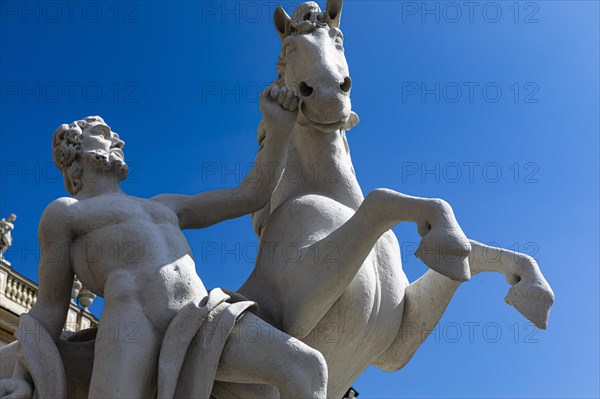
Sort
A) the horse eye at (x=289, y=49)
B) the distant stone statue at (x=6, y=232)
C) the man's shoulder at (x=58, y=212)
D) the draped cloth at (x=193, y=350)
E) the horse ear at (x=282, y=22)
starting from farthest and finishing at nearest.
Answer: the distant stone statue at (x=6, y=232) < the horse ear at (x=282, y=22) < the horse eye at (x=289, y=49) < the man's shoulder at (x=58, y=212) < the draped cloth at (x=193, y=350)

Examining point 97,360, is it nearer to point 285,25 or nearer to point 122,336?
point 122,336

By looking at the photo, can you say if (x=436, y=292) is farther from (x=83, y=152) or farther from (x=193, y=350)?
(x=83, y=152)

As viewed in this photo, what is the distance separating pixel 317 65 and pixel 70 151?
150 centimetres

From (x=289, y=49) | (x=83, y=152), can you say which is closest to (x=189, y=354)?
(x=83, y=152)

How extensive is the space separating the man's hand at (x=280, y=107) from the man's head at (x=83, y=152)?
888 mm

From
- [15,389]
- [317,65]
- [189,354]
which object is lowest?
[15,389]

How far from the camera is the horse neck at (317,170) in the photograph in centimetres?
573

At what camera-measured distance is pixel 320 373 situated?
4.72m

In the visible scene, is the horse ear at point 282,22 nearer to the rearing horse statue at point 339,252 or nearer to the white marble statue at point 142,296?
the rearing horse statue at point 339,252

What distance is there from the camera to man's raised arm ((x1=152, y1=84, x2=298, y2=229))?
5492 millimetres

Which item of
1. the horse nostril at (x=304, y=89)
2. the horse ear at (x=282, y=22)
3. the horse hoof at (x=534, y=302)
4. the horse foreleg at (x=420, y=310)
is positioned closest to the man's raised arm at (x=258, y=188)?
the horse nostril at (x=304, y=89)

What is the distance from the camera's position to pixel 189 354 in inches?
189

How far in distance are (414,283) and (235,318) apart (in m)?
1.30

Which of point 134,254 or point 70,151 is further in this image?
point 70,151
